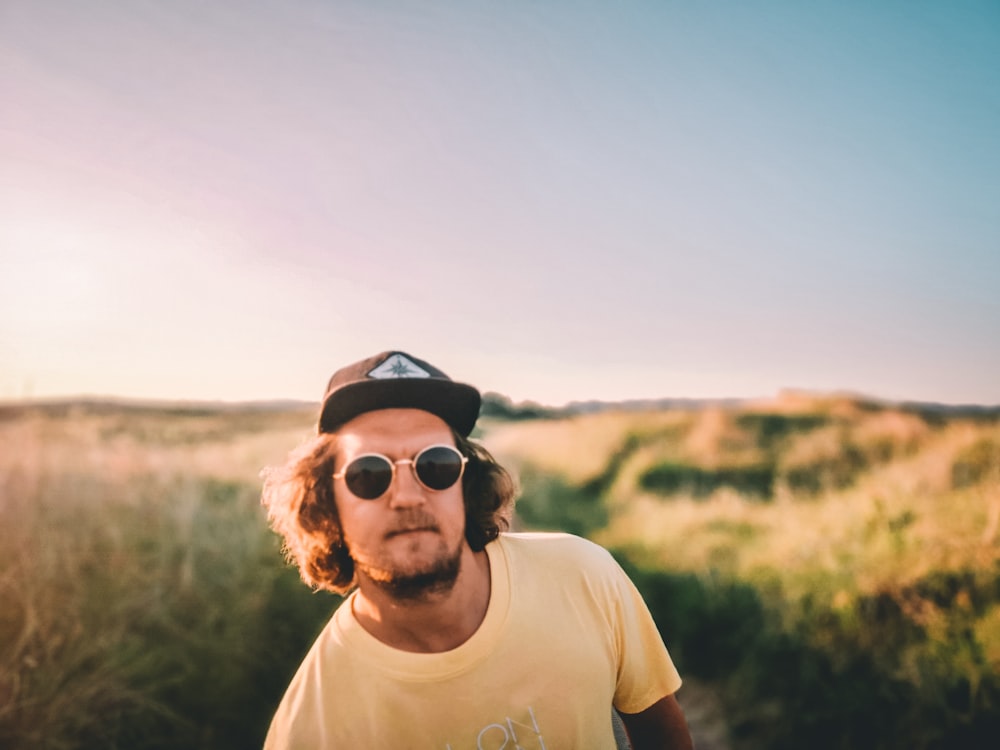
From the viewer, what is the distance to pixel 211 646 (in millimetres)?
4488

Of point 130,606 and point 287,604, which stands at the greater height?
point 130,606

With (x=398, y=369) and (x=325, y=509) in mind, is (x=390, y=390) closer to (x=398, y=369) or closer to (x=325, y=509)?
(x=398, y=369)

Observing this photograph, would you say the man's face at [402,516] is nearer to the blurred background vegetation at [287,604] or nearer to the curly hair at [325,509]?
the curly hair at [325,509]

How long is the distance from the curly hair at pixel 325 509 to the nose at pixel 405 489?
0.33 meters

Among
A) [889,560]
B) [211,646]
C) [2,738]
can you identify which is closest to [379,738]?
[2,738]

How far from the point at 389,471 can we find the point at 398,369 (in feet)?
1.26

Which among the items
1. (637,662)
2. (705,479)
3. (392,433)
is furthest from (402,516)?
(705,479)

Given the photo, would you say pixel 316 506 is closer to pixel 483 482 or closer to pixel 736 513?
pixel 483 482

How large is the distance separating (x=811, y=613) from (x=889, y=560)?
1122 mm

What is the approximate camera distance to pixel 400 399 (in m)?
2.21

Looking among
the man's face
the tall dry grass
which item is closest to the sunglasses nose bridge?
the man's face

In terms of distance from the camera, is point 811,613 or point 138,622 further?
point 811,613

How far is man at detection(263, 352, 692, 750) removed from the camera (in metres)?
1.81

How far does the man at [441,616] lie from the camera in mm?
1812
